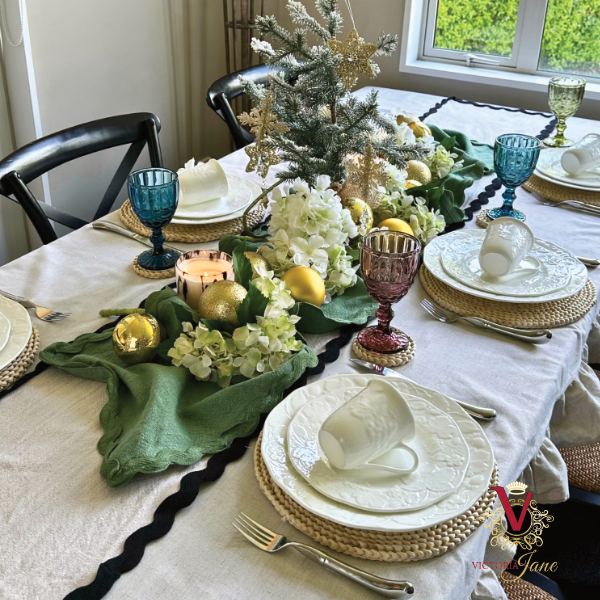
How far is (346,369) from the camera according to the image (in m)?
0.84

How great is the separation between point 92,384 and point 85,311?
0.19 metres

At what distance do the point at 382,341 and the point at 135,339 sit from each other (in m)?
0.32

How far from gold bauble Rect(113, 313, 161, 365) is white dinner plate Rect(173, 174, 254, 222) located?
1.29 ft

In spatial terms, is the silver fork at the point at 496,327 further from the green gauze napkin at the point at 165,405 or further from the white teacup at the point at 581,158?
the white teacup at the point at 581,158

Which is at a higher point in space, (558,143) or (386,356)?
(558,143)

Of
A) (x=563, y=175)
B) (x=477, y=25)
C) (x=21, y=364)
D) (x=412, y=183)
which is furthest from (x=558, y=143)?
(x=21, y=364)

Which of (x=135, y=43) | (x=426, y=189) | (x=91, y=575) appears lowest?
(x=91, y=575)

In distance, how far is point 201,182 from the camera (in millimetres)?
1188

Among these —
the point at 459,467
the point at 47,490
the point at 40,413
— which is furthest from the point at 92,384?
the point at 459,467

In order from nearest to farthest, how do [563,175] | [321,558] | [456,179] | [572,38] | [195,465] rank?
[321,558], [195,465], [456,179], [563,175], [572,38]

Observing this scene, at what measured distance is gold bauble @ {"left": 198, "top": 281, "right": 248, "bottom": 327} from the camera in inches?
32.1

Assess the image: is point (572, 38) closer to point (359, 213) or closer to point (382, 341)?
point (359, 213)

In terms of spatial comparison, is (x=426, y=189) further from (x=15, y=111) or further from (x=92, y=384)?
(x=15, y=111)

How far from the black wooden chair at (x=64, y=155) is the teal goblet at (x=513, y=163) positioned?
76 cm
